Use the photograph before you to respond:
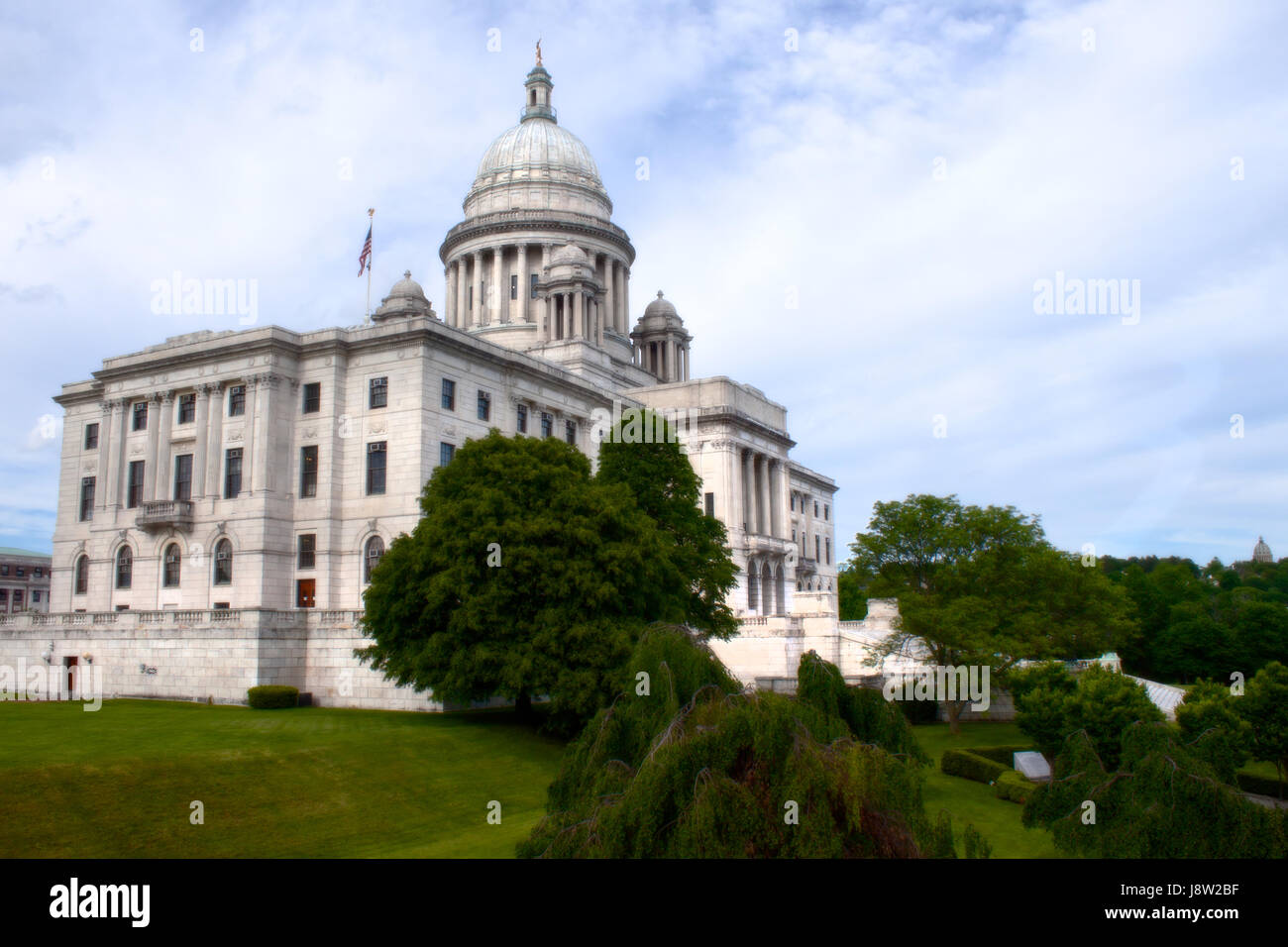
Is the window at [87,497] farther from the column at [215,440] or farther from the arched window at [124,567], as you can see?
the column at [215,440]

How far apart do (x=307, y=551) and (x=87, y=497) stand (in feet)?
64.4

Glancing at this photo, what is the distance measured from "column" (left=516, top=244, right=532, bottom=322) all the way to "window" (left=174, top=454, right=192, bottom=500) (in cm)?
4191

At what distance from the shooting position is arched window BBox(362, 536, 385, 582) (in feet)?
192

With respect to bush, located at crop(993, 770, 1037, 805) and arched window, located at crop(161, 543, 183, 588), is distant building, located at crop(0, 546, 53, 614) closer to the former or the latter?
arched window, located at crop(161, 543, 183, 588)

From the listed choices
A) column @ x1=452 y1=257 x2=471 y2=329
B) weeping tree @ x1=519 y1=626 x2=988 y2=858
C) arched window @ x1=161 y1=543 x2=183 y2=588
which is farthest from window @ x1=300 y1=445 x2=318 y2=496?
column @ x1=452 y1=257 x2=471 y2=329

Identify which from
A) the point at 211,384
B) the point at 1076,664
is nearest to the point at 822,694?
the point at 1076,664

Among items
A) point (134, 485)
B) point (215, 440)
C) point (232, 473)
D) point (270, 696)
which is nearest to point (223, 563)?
point (232, 473)

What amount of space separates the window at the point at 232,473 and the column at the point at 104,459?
9.64 meters

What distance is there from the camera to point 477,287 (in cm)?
10394

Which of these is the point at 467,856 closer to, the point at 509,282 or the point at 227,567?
the point at 227,567

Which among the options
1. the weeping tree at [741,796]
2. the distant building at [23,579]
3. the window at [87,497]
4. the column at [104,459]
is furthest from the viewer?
the distant building at [23,579]

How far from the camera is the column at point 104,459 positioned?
65125 mm

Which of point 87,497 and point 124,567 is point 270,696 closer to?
point 124,567

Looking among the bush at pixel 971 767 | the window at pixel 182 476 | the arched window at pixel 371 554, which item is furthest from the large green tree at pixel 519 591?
the window at pixel 182 476
